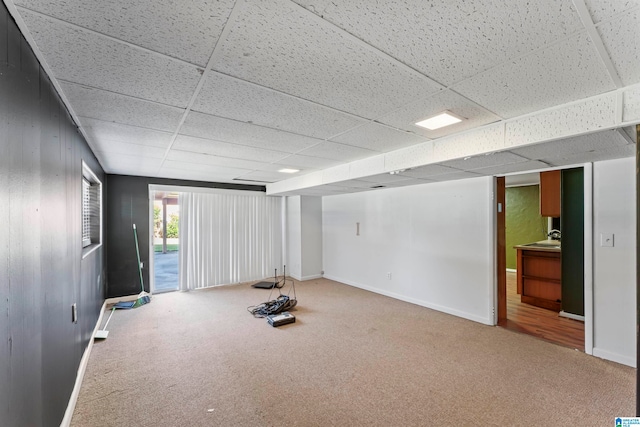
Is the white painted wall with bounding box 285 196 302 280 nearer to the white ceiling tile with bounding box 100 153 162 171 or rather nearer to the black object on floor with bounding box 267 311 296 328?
the black object on floor with bounding box 267 311 296 328

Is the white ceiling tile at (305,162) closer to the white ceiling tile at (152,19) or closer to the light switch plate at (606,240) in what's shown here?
the white ceiling tile at (152,19)

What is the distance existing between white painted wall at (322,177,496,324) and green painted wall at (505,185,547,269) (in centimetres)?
410

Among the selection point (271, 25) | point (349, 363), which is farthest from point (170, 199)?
point (271, 25)

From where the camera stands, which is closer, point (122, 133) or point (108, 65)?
point (108, 65)

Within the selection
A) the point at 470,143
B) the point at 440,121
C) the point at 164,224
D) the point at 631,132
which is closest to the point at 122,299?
the point at 440,121

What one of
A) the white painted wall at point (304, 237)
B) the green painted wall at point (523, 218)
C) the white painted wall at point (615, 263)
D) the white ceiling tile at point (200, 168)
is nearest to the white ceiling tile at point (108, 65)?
the white ceiling tile at point (200, 168)

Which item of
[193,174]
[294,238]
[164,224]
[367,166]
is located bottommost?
[294,238]

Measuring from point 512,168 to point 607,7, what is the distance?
2.48 metres

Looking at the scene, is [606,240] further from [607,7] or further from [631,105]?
[607,7]

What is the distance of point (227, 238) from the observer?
5883 millimetres

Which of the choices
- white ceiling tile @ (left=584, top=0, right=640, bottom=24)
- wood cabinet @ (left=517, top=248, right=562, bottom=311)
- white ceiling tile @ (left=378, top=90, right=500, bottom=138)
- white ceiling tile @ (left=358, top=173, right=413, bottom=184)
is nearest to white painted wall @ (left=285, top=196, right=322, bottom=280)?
white ceiling tile @ (left=358, top=173, right=413, bottom=184)

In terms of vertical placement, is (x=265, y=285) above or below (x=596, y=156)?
below

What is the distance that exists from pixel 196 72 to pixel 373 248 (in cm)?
452

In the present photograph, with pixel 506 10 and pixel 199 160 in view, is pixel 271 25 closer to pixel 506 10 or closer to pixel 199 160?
pixel 506 10
